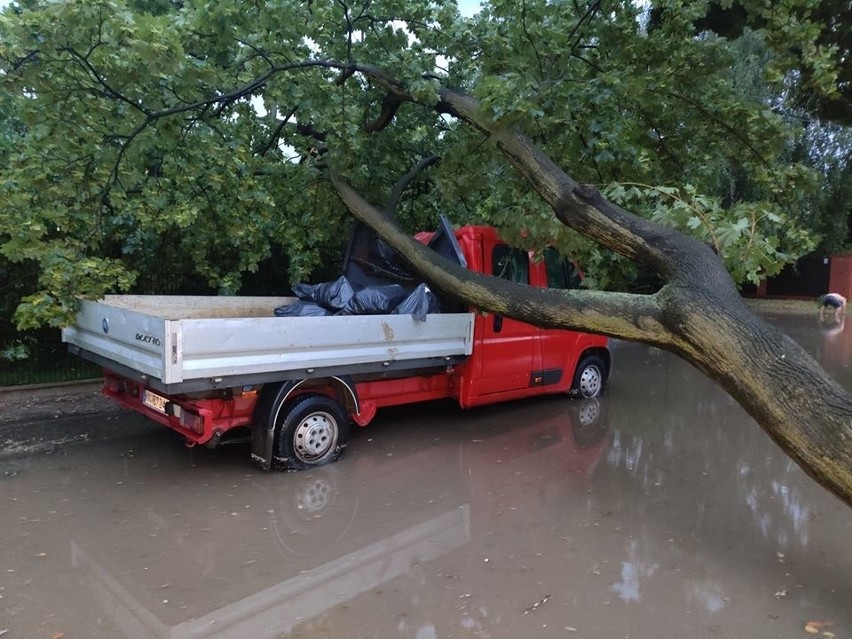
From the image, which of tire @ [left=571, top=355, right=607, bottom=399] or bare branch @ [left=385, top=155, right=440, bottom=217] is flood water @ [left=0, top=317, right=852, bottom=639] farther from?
bare branch @ [left=385, top=155, right=440, bottom=217]

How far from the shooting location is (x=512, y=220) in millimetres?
6293

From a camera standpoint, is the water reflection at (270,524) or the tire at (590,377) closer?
the water reflection at (270,524)

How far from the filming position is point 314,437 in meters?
5.75

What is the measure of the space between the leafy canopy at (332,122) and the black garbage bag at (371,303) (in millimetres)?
1436

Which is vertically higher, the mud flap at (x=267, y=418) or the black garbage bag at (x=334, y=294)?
the black garbage bag at (x=334, y=294)

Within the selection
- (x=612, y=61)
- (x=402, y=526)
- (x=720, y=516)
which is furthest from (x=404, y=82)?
(x=720, y=516)

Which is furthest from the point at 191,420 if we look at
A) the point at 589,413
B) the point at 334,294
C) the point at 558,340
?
the point at 589,413

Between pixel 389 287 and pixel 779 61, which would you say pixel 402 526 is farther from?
pixel 779 61

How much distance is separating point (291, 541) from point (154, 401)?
1951 millimetres

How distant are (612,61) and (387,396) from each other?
14.8 feet

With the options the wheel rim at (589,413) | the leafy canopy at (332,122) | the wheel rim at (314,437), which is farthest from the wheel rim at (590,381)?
the wheel rim at (314,437)

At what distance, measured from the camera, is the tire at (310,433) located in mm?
5543

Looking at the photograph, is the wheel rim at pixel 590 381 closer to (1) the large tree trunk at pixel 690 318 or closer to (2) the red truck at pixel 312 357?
(2) the red truck at pixel 312 357

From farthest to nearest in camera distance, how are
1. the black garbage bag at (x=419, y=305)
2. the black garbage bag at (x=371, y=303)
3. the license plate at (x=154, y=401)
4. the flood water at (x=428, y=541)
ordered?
the black garbage bag at (x=371, y=303)
the black garbage bag at (x=419, y=305)
the license plate at (x=154, y=401)
the flood water at (x=428, y=541)
